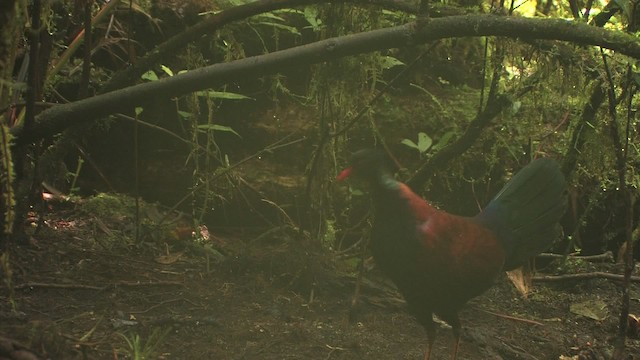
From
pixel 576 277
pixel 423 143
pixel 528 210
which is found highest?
pixel 423 143

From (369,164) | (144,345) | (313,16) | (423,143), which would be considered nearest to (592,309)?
(423,143)

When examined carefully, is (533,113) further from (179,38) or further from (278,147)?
(179,38)

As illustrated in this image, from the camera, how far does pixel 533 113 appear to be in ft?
13.6

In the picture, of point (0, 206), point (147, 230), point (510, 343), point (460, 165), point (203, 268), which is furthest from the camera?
point (460, 165)

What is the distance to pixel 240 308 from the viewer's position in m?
3.50

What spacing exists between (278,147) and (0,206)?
194 cm

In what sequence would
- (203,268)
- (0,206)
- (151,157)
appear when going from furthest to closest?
(151,157), (203,268), (0,206)

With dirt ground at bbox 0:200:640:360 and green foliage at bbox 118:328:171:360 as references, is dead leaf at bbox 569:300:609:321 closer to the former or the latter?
dirt ground at bbox 0:200:640:360

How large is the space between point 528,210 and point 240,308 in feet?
5.38

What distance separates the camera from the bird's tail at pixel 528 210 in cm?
328

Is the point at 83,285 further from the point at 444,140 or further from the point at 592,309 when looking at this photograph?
the point at 592,309

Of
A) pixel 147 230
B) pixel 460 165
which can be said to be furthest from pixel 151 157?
pixel 460 165

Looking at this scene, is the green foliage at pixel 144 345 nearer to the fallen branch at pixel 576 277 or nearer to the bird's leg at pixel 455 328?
the bird's leg at pixel 455 328

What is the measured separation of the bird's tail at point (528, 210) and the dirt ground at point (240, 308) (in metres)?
0.67
